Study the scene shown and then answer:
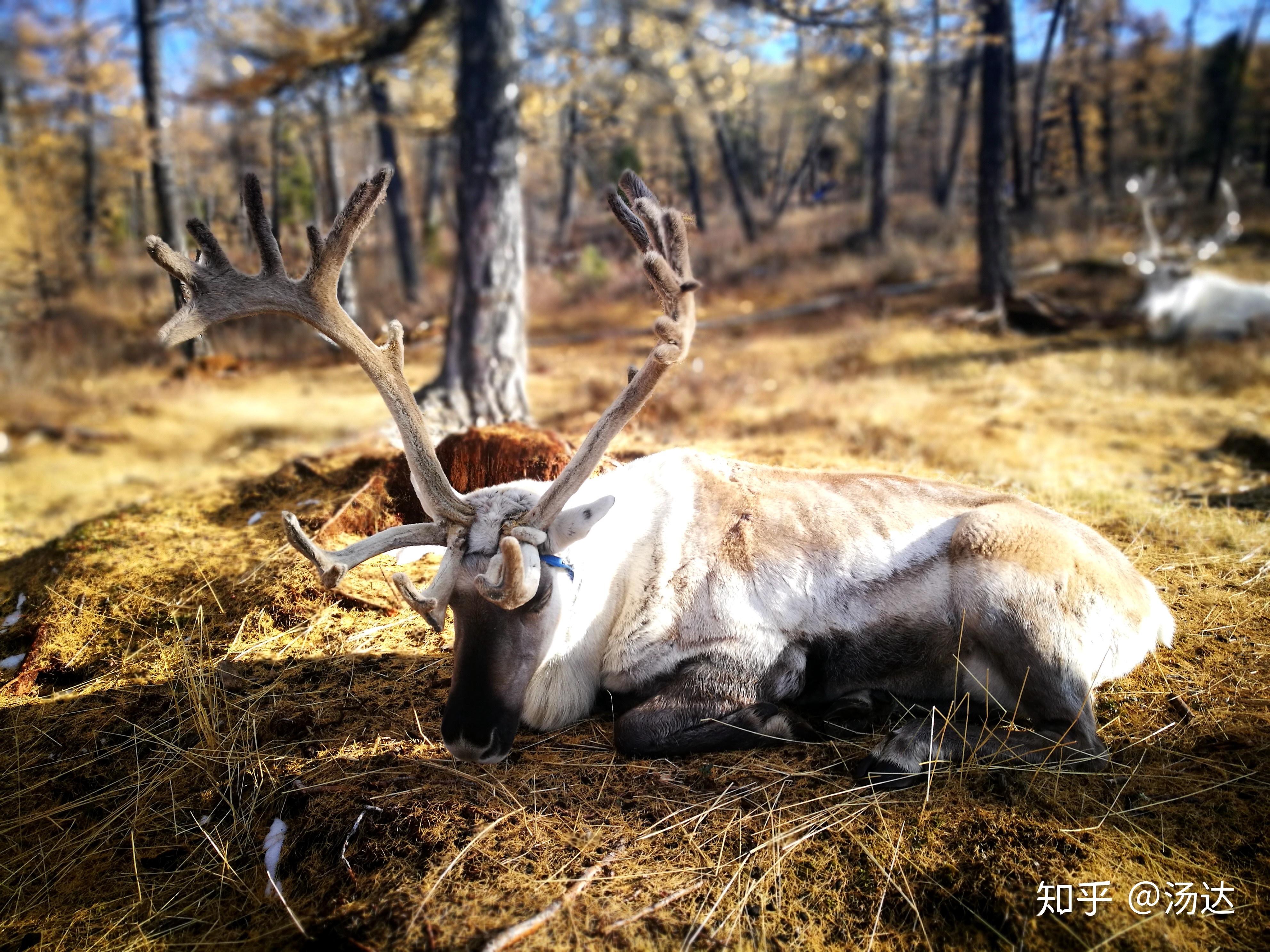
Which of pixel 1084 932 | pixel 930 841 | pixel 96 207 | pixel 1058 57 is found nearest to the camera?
pixel 1084 932

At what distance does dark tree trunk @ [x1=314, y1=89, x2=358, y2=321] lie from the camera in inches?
287

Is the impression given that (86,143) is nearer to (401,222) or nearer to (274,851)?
(401,222)

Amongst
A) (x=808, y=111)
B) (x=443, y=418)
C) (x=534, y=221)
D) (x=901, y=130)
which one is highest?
(x=901, y=130)

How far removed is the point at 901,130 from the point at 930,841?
79.2ft

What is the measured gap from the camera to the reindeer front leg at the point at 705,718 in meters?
2.78

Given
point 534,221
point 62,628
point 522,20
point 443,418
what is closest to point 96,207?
point 534,221

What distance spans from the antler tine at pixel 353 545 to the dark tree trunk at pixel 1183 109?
22.0m

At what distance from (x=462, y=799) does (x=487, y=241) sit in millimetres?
5563

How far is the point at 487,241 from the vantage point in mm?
6891

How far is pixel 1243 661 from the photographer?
3152 millimetres

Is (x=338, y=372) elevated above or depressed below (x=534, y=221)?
below

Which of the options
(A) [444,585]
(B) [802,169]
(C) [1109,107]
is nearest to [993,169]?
(B) [802,169]

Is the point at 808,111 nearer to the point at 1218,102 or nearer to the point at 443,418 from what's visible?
the point at 443,418

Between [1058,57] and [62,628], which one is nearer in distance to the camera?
[62,628]
